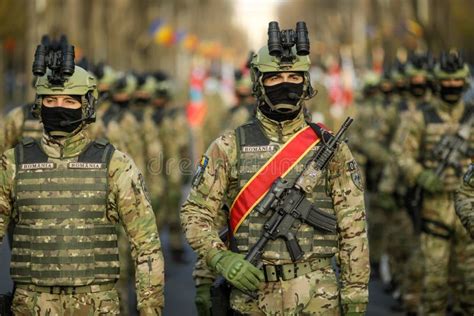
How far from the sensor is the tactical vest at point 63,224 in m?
6.28

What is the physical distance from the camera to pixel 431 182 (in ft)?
32.1

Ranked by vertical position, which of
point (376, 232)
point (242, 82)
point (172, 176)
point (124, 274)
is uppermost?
point (242, 82)

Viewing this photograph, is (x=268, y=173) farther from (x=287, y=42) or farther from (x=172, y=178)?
(x=172, y=178)

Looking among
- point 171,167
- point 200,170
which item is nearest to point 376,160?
point 171,167

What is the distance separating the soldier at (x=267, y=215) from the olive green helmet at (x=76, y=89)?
0.67 m

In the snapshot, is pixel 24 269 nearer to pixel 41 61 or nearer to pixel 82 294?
pixel 82 294

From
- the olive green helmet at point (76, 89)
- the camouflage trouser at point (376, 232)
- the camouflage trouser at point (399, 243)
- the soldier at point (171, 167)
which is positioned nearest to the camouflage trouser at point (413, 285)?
the camouflage trouser at point (399, 243)

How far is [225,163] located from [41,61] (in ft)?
3.64

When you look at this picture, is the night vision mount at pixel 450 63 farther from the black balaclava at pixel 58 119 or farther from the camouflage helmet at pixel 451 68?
the black balaclava at pixel 58 119

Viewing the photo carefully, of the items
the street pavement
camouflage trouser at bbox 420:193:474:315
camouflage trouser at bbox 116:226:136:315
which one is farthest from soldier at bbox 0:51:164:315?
camouflage trouser at bbox 420:193:474:315

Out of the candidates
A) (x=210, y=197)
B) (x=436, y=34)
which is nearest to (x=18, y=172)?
(x=210, y=197)

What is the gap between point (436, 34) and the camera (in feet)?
156

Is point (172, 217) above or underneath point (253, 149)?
underneath

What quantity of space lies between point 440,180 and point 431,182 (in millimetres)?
116
